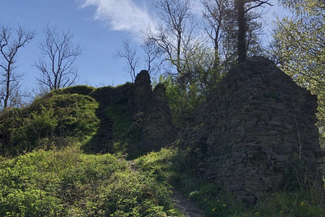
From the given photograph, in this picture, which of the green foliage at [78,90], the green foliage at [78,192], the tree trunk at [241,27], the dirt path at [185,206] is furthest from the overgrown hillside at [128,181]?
the green foliage at [78,90]

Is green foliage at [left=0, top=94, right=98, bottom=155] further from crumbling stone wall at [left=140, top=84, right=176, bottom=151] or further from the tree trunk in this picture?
the tree trunk

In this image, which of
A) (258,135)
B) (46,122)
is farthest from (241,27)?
(46,122)

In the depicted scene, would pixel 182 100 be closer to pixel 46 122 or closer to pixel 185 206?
pixel 46 122

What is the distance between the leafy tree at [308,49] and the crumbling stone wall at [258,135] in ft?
12.9

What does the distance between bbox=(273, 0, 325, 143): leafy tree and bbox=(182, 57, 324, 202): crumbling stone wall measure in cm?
393

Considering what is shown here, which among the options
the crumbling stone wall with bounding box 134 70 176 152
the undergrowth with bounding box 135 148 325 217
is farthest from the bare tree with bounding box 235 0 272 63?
the undergrowth with bounding box 135 148 325 217

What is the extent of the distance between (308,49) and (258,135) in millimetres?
6781

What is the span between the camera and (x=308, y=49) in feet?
39.8

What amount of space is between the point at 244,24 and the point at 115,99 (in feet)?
30.7

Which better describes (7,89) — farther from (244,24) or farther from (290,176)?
(290,176)

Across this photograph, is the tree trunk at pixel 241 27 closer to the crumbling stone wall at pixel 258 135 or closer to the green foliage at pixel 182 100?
the green foliage at pixel 182 100

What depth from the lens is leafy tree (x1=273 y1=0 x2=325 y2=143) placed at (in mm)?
11555

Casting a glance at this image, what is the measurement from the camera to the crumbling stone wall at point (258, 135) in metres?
6.76

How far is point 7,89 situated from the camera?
95.2 ft
